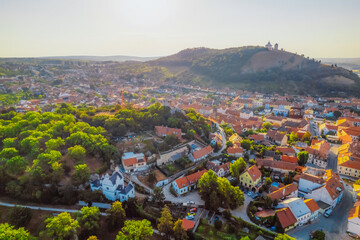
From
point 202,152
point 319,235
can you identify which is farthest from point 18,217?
point 319,235

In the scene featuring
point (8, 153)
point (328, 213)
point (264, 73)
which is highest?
point (264, 73)

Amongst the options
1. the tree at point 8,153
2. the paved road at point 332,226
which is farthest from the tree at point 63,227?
A: the paved road at point 332,226

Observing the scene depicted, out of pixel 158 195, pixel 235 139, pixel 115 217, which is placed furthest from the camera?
pixel 235 139

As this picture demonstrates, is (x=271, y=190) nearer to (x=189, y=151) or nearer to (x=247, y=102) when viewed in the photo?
(x=189, y=151)

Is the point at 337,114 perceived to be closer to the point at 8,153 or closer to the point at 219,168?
the point at 219,168

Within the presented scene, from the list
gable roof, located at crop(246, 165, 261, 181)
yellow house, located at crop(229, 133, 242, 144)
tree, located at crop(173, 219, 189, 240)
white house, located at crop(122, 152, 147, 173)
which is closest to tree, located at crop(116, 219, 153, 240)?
tree, located at crop(173, 219, 189, 240)

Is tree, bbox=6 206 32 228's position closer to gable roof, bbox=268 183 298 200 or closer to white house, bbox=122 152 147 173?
white house, bbox=122 152 147 173
